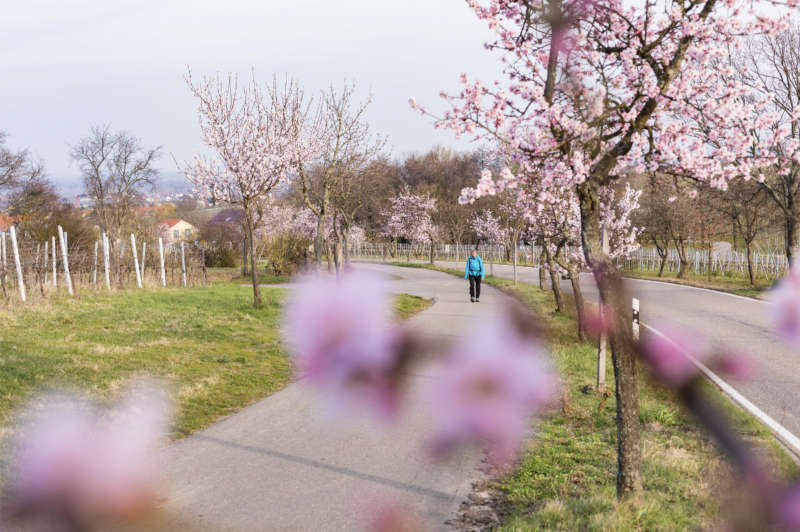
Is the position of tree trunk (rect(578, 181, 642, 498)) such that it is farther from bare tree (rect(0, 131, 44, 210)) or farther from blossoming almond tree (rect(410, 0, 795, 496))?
bare tree (rect(0, 131, 44, 210))

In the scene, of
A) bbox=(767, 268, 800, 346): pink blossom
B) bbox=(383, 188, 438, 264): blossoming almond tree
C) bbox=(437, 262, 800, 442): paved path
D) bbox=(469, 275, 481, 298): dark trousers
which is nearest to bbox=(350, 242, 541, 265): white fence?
bbox=(383, 188, 438, 264): blossoming almond tree

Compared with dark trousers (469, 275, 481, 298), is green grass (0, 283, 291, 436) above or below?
below

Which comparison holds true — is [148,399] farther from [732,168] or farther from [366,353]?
[732,168]

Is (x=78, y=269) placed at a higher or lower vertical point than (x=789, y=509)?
lower

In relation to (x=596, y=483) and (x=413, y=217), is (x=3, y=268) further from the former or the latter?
(x=413, y=217)

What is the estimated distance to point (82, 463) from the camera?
15.4 inches

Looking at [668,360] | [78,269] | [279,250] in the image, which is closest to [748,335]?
[668,360]

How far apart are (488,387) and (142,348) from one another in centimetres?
1095

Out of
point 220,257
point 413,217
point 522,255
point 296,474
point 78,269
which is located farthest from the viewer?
point 413,217

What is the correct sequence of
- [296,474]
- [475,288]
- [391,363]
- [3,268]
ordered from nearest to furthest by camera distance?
[391,363]
[475,288]
[296,474]
[3,268]

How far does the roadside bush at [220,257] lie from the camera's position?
38975 mm

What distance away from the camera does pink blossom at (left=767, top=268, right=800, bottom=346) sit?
0.59 meters

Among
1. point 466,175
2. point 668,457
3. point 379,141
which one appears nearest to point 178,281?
point 379,141

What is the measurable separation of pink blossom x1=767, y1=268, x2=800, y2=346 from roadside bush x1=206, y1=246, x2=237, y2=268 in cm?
4016
